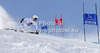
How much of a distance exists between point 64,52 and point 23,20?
7664mm

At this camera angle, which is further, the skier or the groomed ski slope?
the skier

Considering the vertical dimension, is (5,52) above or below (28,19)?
below

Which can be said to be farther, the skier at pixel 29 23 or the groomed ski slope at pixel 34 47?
the skier at pixel 29 23

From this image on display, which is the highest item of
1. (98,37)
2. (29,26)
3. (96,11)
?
(96,11)

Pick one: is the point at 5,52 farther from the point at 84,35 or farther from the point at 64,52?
the point at 84,35

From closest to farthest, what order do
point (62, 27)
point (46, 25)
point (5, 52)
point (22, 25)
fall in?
point (5, 52)
point (22, 25)
point (62, 27)
point (46, 25)

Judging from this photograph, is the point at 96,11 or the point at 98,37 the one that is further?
the point at 96,11

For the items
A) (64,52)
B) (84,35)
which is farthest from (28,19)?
(84,35)

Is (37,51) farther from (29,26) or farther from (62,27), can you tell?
(62,27)

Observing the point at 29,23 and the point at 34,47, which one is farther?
the point at 29,23

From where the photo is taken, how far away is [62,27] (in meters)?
24.5

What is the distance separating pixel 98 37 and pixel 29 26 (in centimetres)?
994

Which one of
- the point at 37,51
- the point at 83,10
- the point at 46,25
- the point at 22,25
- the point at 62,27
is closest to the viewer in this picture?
the point at 37,51

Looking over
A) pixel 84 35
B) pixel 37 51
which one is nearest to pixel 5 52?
pixel 37 51
